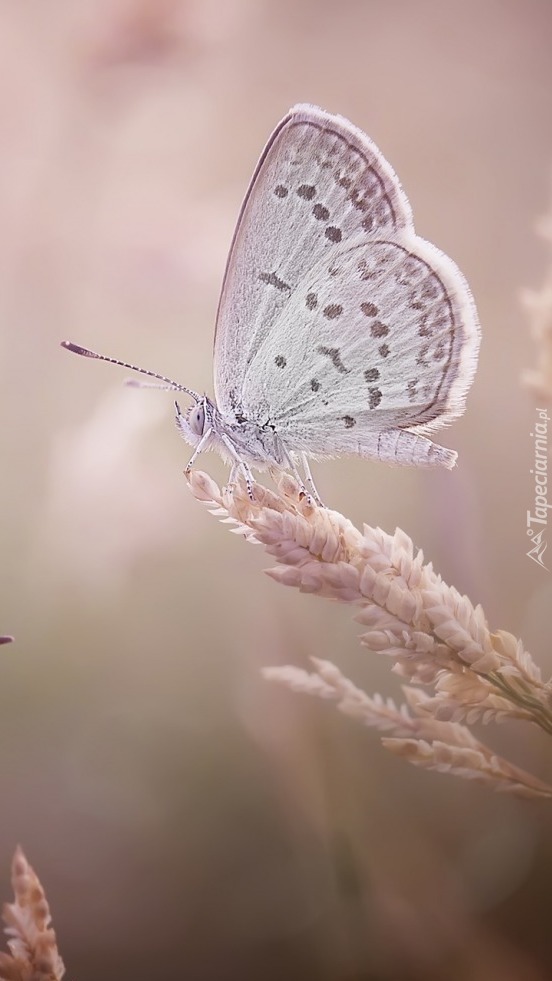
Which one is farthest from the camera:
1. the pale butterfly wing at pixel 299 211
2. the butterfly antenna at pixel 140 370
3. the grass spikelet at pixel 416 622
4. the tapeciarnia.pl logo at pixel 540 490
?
the tapeciarnia.pl logo at pixel 540 490

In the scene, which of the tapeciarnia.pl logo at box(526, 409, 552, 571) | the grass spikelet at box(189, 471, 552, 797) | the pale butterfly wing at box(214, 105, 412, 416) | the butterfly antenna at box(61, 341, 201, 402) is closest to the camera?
the grass spikelet at box(189, 471, 552, 797)

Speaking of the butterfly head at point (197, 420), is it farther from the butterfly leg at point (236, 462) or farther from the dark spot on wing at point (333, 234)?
the dark spot on wing at point (333, 234)

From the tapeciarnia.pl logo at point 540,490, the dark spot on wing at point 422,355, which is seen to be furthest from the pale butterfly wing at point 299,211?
the tapeciarnia.pl logo at point 540,490

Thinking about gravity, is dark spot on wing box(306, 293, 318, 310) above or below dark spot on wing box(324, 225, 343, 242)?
below

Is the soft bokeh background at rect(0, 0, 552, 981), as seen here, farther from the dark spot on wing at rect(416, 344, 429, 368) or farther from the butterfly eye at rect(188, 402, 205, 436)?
the dark spot on wing at rect(416, 344, 429, 368)

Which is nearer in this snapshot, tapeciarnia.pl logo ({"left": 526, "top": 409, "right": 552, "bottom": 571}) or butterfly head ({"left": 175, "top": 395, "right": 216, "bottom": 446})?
butterfly head ({"left": 175, "top": 395, "right": 216, "bottom": 446})

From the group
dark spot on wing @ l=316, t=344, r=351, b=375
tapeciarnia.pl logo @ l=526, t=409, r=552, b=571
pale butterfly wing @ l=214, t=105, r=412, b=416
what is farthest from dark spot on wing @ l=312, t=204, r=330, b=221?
tapeciarnia.pl logo @ l=526, t=409, r=552, b=571
